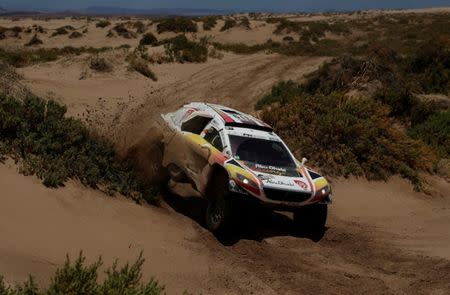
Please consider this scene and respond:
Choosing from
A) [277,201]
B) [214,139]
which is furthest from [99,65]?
[277,201]

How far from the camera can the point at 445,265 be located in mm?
8859

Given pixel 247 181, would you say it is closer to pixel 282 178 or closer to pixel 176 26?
pixel 282 178

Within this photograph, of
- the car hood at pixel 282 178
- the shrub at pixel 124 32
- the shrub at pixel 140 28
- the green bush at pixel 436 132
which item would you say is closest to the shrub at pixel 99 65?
the green bush at pixel 436 132

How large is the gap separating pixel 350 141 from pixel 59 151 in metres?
7.88

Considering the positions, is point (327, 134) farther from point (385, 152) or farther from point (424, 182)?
point (424, 182)

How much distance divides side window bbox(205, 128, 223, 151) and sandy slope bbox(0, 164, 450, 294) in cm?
134

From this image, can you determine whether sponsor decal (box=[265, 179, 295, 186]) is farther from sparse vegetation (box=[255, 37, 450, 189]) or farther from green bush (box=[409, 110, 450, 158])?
green bush (box=[409, 110, 450, 158])

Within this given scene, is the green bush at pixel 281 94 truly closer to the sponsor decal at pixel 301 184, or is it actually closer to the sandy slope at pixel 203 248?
the sandy slope at pixel 203 248

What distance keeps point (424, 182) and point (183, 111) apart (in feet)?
21.8

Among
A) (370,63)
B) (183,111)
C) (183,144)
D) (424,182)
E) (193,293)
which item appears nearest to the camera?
(193,293)

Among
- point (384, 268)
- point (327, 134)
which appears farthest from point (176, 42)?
point (384, 268)

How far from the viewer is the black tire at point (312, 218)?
31.3 ft

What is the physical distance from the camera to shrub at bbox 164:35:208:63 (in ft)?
97.2

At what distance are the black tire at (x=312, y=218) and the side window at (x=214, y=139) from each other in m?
1.82
